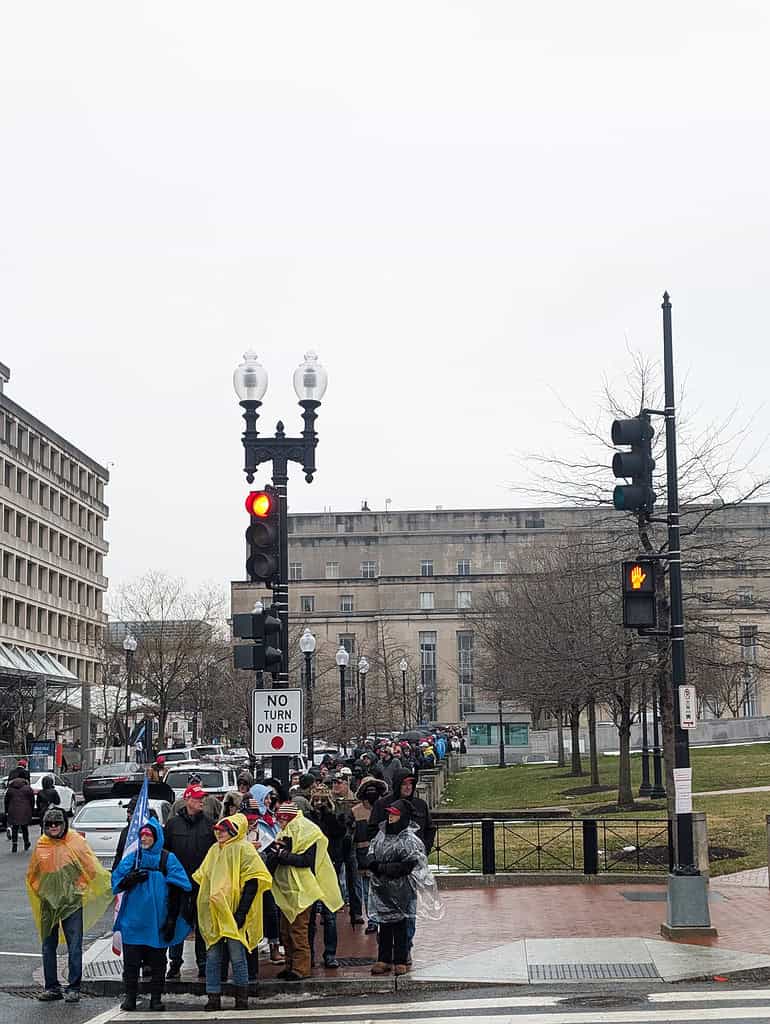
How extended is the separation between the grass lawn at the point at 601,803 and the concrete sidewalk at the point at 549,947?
371 centimetres

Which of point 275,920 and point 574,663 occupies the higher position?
point 574,663

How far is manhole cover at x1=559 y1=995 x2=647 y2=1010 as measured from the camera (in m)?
11.3

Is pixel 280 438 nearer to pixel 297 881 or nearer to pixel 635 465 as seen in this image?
pixel 635 465

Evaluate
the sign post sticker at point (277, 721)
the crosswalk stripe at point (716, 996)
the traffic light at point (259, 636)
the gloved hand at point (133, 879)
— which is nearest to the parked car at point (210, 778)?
the sign post sticker at point (277, 721)

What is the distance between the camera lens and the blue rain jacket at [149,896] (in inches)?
458

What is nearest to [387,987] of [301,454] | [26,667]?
[301,454]

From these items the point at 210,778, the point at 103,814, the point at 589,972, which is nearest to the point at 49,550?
the point at 210,778

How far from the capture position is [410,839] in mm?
12508

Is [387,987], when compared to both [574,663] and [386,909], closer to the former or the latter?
[386,909]

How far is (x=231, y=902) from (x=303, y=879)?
102 cm

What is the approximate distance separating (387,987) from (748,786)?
26025 mm

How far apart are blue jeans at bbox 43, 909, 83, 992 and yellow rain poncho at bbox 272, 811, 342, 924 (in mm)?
1839

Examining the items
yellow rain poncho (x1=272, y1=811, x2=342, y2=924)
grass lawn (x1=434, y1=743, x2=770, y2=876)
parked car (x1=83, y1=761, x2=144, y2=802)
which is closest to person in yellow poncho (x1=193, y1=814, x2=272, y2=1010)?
yellow rain poncho (x1=272, y1=811, x2=342, y2=924)

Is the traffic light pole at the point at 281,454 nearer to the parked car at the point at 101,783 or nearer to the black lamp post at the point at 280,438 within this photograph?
the black lamp post at the point at 280,438
